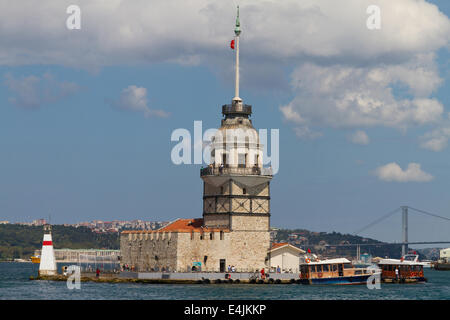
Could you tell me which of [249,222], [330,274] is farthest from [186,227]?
[330,274]

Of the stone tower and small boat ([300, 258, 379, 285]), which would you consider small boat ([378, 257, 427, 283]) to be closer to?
small boat ([300, 258, 379, 285])

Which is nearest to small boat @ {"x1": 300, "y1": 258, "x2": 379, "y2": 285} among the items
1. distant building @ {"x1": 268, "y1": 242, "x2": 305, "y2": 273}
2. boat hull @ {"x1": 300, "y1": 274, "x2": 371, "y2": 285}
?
boat hull @ {"x1": 300, "y1": 274, "x2": 371, "y2": 285}

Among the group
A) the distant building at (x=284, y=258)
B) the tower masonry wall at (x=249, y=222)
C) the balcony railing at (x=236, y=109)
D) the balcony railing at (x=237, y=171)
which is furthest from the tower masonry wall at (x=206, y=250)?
the balcony railing at (x=236, y=109)

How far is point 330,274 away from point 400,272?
8721 millimetres

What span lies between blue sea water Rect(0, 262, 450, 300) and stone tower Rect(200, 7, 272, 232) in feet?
23.0

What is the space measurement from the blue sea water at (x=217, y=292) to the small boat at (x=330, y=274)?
1.42 meters

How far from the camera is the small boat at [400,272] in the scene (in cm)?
8350

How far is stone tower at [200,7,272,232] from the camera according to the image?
79.6 m
